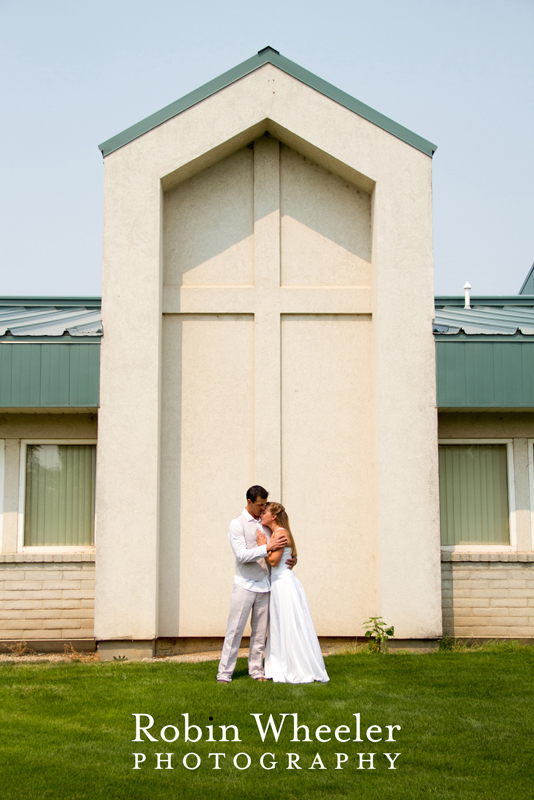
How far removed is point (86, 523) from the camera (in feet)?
35.0

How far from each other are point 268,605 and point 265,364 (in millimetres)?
3316

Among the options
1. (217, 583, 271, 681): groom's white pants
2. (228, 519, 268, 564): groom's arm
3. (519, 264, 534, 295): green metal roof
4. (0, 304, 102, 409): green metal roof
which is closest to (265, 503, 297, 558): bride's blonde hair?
(228, 519, 268, 564): groom's arm

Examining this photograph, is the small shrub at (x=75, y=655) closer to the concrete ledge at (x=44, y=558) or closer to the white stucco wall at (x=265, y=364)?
the white stucco wall at (x=265, y=364)

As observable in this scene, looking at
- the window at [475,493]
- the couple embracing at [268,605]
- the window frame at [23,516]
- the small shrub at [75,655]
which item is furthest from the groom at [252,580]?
the window at [475,493]

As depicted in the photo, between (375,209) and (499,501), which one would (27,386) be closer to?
(375,209)

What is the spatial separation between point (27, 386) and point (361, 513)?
4.59 m

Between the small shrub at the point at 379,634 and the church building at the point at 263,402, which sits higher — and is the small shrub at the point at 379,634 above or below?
below

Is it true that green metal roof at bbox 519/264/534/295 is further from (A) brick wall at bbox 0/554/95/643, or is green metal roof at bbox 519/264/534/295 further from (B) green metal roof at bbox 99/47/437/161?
(A) brick wall at bbox 0/554/95/643

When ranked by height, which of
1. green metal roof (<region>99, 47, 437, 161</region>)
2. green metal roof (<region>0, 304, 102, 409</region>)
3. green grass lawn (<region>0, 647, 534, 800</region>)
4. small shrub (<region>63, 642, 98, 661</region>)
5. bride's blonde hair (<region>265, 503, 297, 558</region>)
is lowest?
small shrub (<region>63, 642, 98, 661</region>)

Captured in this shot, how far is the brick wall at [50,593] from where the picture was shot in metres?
10.3

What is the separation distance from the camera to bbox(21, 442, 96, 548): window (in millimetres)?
10617

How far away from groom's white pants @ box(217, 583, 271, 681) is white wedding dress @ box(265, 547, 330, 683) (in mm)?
86

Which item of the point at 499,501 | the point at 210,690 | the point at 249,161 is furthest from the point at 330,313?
the point at 210,690

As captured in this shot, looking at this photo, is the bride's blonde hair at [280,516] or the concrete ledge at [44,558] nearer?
the bride's blonde hair at [280,516]
